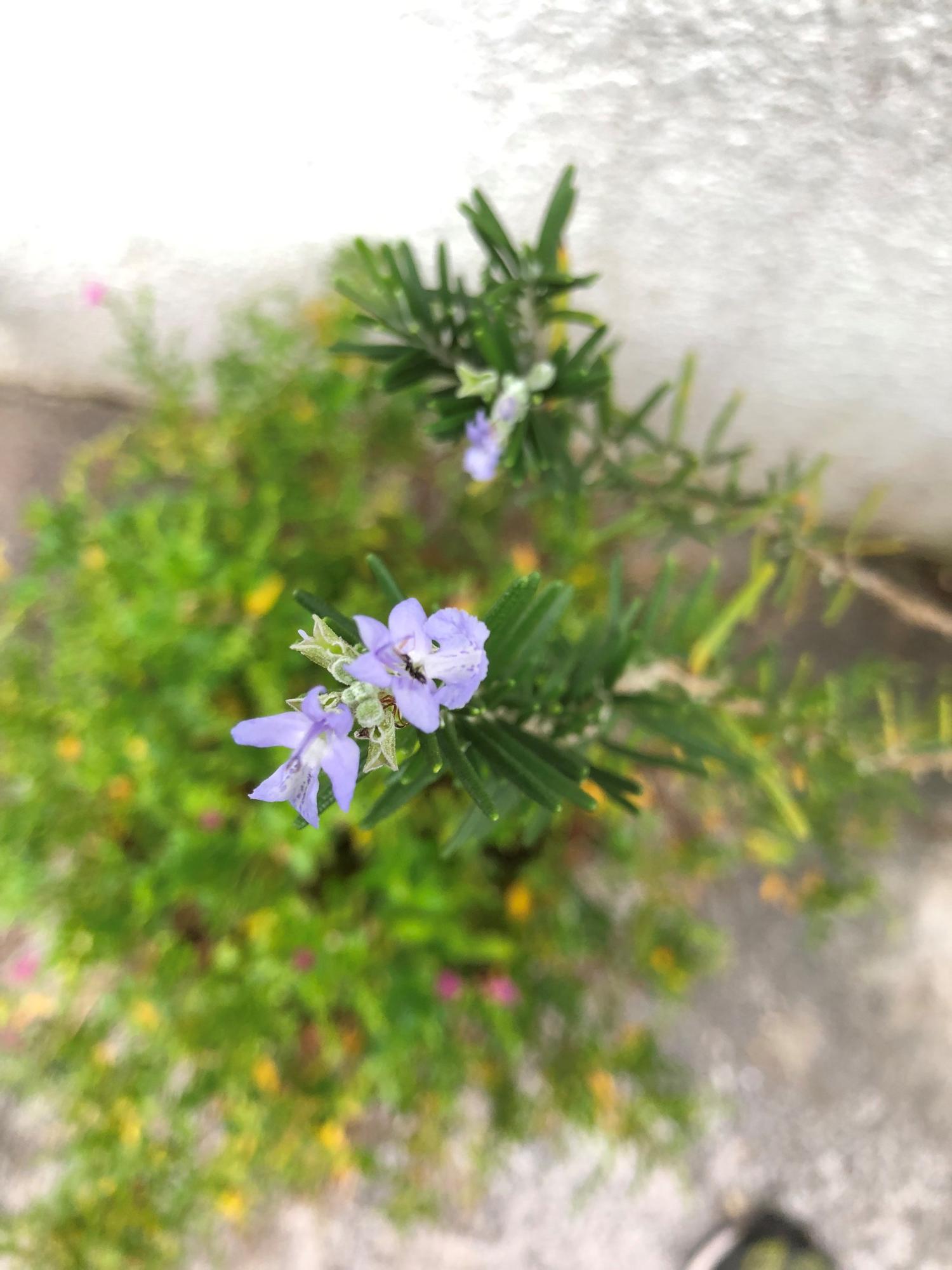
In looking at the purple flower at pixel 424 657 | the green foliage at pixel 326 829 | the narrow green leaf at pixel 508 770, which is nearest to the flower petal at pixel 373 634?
the purple flower at pixel 424 657

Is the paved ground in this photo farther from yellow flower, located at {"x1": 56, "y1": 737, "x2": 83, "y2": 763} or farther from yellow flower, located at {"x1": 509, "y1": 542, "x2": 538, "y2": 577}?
yellow flower, located at {"x1": 56, "y1": 737, "x2": 83, "y2": 763}

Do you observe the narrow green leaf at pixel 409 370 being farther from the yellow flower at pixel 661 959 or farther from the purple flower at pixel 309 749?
the yellow flower at pixel 661 959

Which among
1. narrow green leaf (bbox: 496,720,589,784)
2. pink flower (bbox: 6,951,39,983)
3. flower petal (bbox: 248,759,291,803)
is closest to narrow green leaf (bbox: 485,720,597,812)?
narrow green leaf (bbox: 496,720,589,784)

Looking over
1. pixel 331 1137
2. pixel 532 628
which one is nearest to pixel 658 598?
pixel 532 628

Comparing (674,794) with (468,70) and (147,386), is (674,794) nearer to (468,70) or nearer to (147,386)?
(468,70)

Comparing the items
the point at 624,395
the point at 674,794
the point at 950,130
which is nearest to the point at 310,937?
the point at 674,794

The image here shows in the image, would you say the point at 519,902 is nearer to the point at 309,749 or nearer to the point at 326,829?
the point at 326,829
